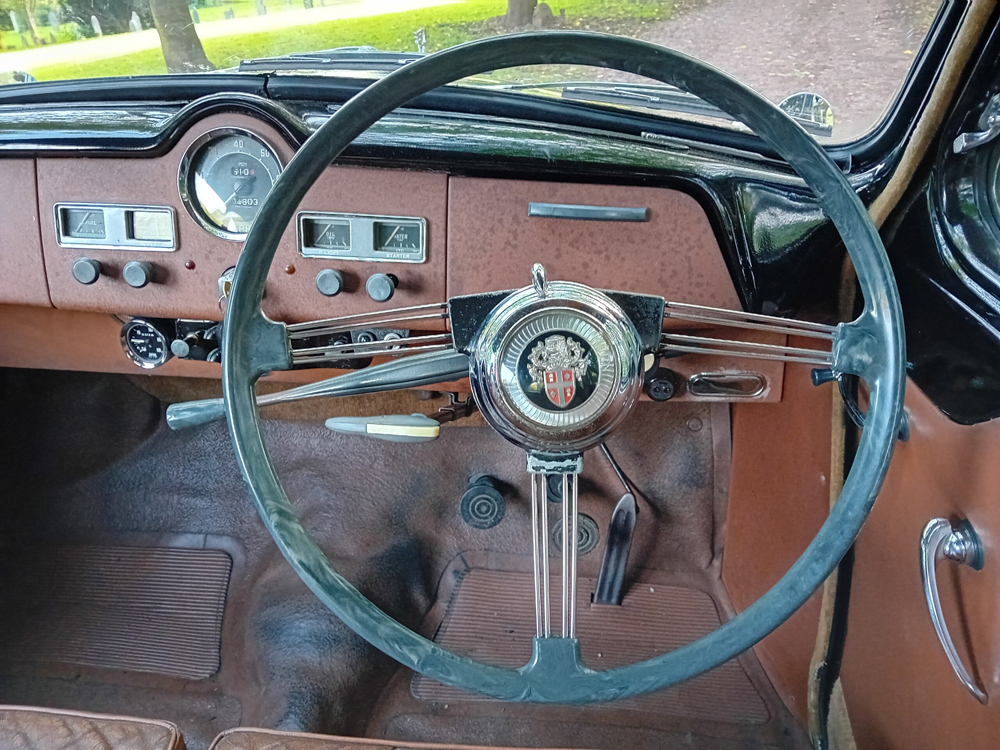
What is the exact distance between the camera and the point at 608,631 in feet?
6.03

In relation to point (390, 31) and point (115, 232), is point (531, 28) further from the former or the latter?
point (115, 232)

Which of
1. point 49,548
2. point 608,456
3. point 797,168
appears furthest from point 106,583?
point 797,168

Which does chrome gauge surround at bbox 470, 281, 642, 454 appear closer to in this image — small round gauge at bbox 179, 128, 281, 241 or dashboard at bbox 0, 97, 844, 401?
dashboard at bbox 0, 97, 844, 401

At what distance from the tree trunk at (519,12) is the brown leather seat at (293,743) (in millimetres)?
1198

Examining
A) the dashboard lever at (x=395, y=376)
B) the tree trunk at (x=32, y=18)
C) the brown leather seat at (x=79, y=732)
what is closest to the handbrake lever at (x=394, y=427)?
the dashboard lever at (x=395, y=376)

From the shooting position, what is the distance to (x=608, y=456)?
1.86m

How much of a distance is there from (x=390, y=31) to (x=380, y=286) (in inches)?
21.0

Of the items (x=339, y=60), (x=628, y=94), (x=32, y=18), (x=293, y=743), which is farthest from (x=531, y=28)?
(x=293, y=743)

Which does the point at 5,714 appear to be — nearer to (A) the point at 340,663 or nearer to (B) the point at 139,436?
(A) the point at 340,663

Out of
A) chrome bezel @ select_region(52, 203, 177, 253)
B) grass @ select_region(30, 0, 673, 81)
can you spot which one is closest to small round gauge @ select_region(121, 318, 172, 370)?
chrome bezel @ select_region(52, 203, 177, 253)

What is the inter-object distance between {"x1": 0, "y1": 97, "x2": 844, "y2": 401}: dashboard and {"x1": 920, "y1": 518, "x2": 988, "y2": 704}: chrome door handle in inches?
19.8

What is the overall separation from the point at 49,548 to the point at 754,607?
6.31 ft

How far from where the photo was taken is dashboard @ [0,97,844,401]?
131cm

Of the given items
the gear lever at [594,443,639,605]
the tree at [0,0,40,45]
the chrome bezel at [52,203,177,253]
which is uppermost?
the tree at [0,0,40,45]
